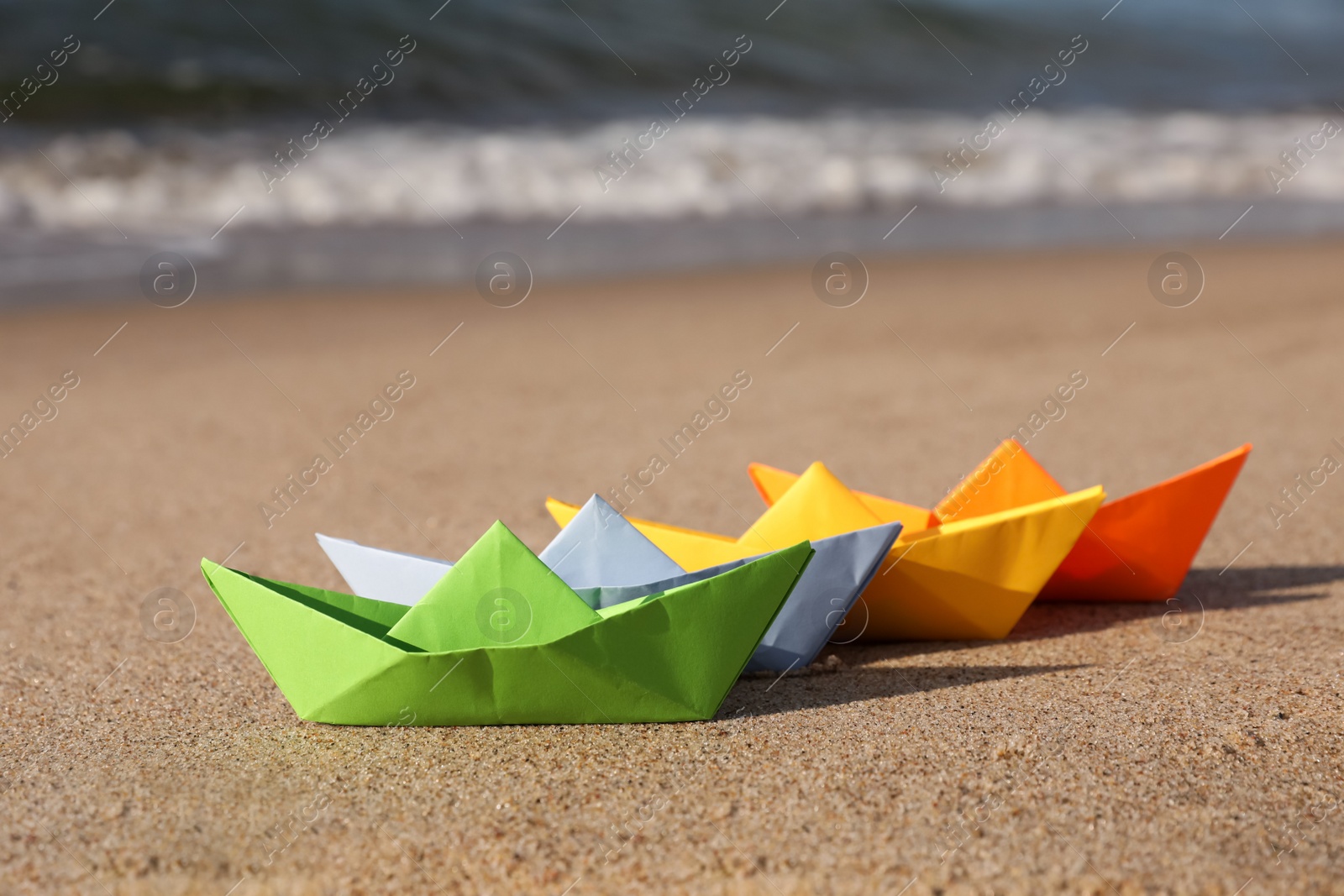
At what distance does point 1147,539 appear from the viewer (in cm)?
218

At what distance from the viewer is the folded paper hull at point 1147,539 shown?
2.12 metres

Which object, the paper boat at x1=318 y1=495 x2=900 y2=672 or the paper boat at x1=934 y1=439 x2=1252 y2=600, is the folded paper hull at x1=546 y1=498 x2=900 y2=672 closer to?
the paper boat at x1=318 y1=495 x2=900 y2=672

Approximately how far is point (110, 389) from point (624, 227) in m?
4.47

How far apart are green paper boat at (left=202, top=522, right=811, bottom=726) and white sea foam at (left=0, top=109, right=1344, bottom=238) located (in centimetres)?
695

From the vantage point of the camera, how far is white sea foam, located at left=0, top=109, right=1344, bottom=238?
870cm

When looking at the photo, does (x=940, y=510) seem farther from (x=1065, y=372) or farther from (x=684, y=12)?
(x=684, y=12)

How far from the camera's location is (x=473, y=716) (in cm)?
166

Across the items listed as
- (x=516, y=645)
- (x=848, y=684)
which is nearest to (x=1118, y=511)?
(x=848, y=684)

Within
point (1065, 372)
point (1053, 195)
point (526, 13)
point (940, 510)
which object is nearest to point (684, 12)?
point (526, 13)

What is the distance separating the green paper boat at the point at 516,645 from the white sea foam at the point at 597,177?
6.95 m

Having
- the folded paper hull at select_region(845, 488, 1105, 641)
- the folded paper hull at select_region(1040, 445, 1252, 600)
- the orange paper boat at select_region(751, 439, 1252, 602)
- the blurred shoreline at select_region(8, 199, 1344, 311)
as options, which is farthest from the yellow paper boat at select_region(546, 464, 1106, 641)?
the blurred shoreline at select_region(8, 199, 1344, 311)

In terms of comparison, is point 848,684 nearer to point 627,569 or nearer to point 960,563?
point 960,563

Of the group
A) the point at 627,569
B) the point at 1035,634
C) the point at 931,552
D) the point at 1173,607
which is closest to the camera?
the point at 627,569

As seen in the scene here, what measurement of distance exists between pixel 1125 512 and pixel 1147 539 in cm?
9
